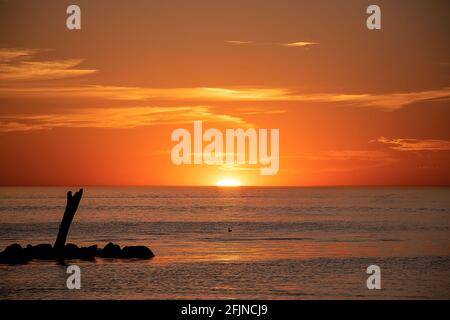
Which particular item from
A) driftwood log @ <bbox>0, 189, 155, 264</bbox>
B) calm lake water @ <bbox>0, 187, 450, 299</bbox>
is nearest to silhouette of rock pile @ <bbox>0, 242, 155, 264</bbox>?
driftwood log @ <bbox>0, 189, 155, 264</bbox>

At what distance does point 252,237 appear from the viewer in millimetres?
70375

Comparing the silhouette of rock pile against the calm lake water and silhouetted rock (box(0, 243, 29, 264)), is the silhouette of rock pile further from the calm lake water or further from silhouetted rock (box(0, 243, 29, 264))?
the calm lake water

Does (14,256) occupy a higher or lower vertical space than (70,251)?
lower

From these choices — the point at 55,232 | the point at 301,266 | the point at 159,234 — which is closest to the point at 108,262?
the point at 301,266

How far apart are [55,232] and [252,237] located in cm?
2423

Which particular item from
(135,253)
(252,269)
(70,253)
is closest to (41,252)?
(70,253)

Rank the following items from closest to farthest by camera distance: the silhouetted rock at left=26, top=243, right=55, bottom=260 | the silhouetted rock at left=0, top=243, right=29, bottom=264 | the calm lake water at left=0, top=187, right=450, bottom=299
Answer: the calm lake water at left=0, top=187, right=450, bottom=299
the silhouetted rock at left=0, top=243, right=29, bottom=264
the silhouetted rock at left=26, top=243, right=55, bottom=260

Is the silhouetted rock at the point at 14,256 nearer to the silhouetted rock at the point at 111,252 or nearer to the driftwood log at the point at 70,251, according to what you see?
the driftwood log at the point at 70,251

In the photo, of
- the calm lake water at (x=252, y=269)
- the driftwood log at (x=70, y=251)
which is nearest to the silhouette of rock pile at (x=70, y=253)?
the driftwood log at (x=70, y=251)

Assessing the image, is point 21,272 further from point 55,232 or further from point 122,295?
point 55,232

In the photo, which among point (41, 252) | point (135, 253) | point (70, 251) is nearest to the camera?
point (41, 252)

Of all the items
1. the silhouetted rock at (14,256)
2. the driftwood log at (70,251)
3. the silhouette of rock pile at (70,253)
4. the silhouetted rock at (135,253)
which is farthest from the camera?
the silhouetted rock at (135,253)

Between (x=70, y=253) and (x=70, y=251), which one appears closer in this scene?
(x=70, y=253)

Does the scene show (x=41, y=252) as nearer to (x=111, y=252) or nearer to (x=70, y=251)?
(x=70, y=251)
